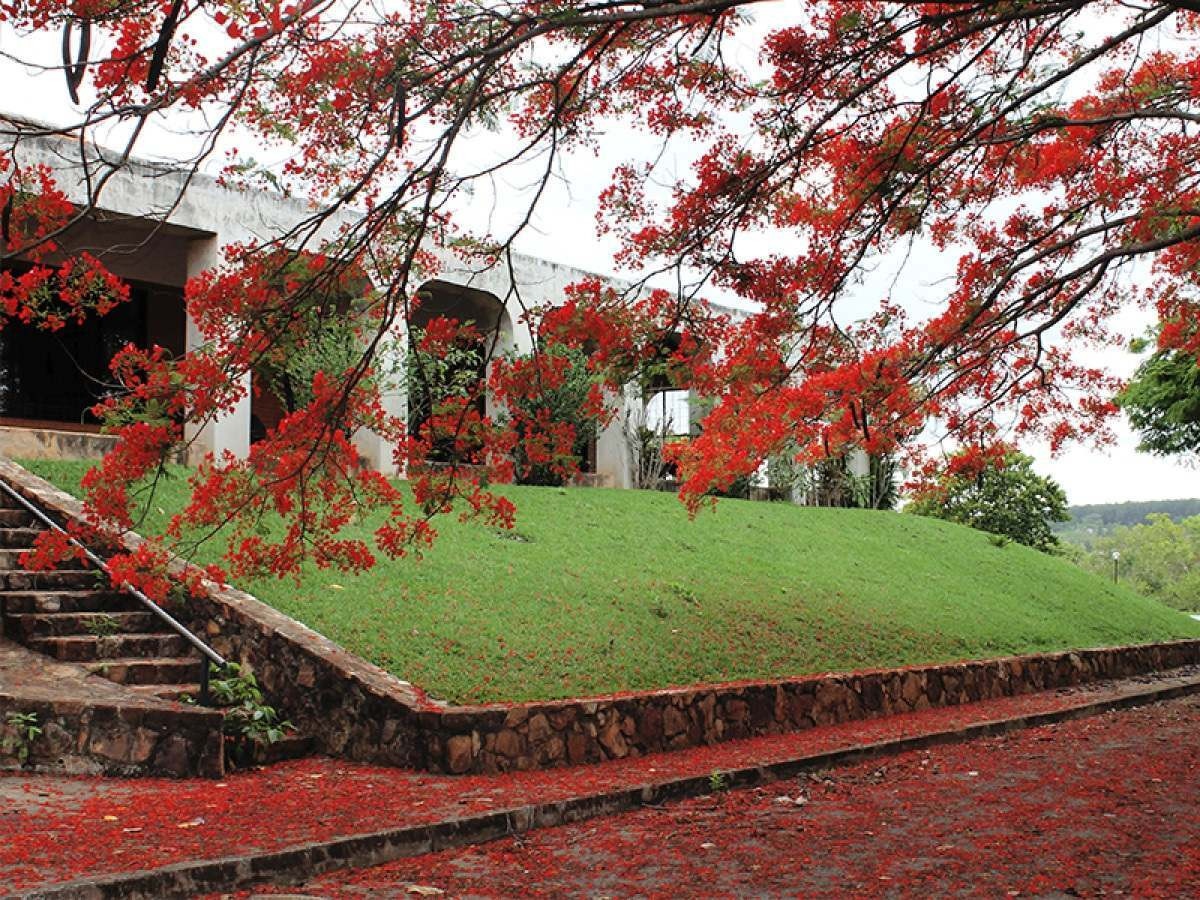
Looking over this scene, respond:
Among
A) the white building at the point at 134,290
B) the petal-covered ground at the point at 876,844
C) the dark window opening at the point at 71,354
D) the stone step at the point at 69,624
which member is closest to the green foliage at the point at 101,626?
the stone step at the point at 69,624

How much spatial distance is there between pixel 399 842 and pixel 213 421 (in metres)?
10.3

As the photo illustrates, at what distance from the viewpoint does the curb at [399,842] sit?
4969 millimetres

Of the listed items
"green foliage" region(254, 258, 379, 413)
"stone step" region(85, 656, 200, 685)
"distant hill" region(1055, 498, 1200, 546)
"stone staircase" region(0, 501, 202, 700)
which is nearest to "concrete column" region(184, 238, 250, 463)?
"green foliage" region(254, 258, 379, 413)

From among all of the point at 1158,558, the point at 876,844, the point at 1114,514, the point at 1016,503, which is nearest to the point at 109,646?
the point at 876,844

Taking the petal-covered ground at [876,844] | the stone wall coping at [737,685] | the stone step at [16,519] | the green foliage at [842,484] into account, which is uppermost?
the green foliage at [842,484]

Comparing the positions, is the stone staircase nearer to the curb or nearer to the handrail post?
the handrail post

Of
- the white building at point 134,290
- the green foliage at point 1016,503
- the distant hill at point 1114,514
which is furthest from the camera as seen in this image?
the distant hill at point 1114,514

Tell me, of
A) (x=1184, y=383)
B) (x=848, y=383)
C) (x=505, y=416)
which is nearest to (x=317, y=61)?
(x=848, y=383)

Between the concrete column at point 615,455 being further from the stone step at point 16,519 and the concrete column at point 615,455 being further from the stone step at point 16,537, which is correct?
the stone step at point 16,537

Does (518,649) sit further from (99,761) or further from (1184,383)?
(1184,383)

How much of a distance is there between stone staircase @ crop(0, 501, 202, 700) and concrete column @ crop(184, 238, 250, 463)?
5.48m

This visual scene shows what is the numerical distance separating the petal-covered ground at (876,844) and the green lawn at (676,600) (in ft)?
7.02

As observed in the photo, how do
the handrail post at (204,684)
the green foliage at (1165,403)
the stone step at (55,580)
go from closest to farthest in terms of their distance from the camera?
the handrail post at (204,684), the stone step at (55,580), the green foliage at (1165,403)

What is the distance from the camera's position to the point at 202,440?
15305 mm
